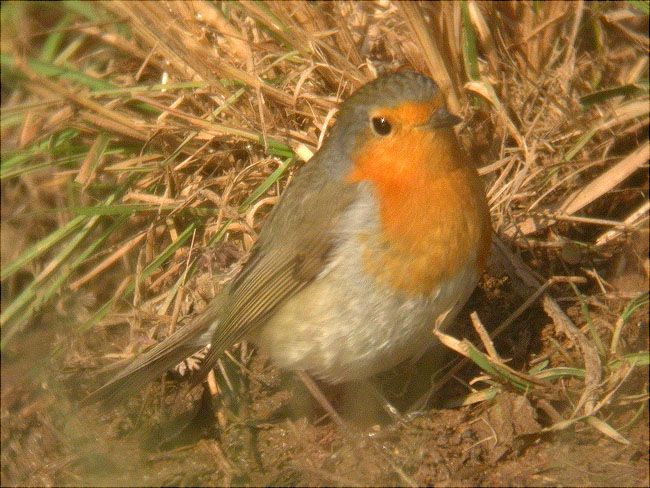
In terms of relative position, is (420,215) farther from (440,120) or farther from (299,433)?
(299,433)

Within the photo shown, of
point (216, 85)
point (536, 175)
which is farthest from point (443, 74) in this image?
point (216, 85)

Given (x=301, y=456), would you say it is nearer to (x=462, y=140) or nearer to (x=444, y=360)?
(x=444, y=360)

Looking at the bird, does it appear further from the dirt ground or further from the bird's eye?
the dirt ground

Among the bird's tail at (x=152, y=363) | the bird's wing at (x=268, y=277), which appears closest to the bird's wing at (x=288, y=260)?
the bird's wing at (x=268, y=277)

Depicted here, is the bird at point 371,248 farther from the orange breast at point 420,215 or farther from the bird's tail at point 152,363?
the bird's tail at point 152,363

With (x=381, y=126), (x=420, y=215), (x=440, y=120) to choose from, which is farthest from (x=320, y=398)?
(x=440, y=120)

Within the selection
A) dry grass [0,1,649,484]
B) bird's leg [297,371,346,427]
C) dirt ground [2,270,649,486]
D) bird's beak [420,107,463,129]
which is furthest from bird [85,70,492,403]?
dry grass [0,1,649,484]

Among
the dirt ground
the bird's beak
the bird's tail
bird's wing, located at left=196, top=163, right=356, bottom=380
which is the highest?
the bird's beak
